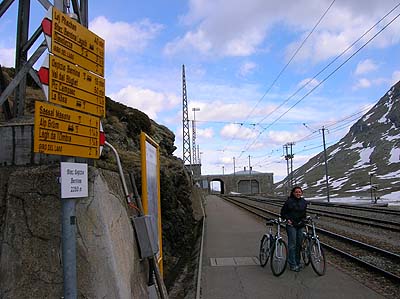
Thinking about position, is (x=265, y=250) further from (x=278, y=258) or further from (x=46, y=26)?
(x=46, y=26)

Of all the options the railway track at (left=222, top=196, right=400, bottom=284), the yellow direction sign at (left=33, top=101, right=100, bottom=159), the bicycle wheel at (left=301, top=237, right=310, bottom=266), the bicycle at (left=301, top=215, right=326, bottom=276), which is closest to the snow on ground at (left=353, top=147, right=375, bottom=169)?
the railway track at (left=222, top=196, right=400, bottom=284)

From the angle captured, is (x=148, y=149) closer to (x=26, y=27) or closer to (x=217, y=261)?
(x=26, y=27)

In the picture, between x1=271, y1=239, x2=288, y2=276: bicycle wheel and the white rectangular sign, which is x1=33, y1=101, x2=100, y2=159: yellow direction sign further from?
x1=271, y1=239, x2=288, y2=276: bicycle wheel

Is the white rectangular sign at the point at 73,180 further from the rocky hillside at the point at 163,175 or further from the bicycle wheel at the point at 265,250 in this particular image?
the bicycle wheel at the point at 265,250

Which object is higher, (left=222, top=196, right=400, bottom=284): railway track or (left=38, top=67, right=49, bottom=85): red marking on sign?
(left=38, top=67, right=49, bottom=85): red marking on sign

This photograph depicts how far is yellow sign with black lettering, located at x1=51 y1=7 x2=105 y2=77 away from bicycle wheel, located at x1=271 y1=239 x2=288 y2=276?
674 centimetres

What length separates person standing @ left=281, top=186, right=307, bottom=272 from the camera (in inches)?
394

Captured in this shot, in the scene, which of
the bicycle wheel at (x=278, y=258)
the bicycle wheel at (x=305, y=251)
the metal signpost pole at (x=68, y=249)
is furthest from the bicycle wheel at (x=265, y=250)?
the metal signpost pole at (x=68, y=249)

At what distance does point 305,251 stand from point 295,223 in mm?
890

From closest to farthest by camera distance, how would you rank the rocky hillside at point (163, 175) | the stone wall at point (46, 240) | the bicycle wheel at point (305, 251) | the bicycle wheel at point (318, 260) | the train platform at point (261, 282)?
the stone wall at point (46, 240)
the train platform at point (261, 282)
the bicycle wheel at point (318, 260)
the bicycle wheel at point (305, 251)
the rocky hillside at point (163, 175)

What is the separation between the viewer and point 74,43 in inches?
166

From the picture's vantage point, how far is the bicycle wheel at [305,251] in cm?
1020

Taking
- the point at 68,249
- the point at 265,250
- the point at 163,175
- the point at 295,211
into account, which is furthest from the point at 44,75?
the point at 163,175

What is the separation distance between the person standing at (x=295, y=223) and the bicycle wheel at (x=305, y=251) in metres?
0.13
